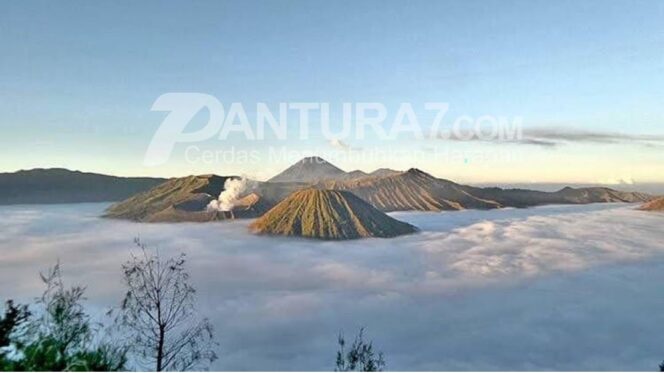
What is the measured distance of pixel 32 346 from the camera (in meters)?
4.82

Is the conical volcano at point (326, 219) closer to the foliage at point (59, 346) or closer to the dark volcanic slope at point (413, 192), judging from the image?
the dark volcanic slope at point (413, 192)

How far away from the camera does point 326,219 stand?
97.2 meters

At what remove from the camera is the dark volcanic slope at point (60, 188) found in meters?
72.2

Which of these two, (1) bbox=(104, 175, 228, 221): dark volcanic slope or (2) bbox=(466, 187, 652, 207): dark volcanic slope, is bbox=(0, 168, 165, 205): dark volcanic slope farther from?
(2) bbox=(466, 187, 652, 207): dark volcanic slope

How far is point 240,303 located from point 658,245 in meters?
92.7

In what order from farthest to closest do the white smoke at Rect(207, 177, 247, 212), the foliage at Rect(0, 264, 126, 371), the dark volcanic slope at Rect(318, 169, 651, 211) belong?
the dark volcanic slope at Rect(318, 169, 651, 211)
the white smoke at Rect(207, 177, 247, 212)
the foliage at Rect(0, 264, 126, 371)

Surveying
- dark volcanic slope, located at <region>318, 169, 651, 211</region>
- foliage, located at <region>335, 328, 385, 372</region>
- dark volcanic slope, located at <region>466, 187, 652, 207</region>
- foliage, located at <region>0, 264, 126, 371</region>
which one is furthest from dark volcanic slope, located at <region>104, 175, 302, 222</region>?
foliage, located at <region>0, 264, 126, 371</region>

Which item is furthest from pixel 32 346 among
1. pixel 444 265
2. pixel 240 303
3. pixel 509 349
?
pixel 444 265

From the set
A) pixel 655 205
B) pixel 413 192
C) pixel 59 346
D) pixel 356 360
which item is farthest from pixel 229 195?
pixel 59 346

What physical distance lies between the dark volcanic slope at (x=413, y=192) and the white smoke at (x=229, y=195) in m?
28.3

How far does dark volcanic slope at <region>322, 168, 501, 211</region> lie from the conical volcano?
16261 millimetres

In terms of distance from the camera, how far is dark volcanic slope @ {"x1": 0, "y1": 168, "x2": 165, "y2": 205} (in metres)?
72.2

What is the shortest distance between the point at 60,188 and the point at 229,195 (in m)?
34.5

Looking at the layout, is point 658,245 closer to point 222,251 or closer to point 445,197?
point 445,197
